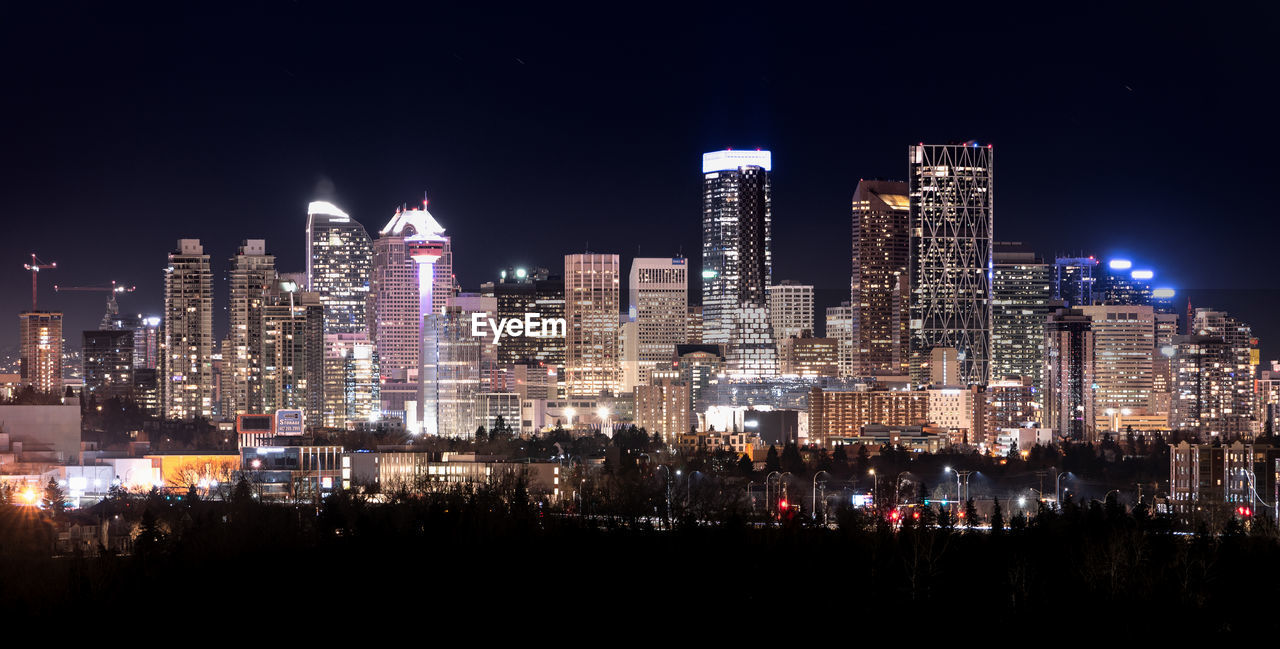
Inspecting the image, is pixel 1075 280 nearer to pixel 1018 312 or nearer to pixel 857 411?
pixel 1018 312

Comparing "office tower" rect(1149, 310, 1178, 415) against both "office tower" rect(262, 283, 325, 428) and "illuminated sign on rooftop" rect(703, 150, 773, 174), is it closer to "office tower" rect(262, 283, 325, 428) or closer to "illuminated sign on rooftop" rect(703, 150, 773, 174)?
"illuminated sign on rooftop" rect(703, 150, 773, 174)

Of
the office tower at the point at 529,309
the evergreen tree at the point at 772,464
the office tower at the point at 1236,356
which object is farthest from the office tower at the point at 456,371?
the office tower at the point at 1236,356

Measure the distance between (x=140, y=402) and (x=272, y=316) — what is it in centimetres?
631

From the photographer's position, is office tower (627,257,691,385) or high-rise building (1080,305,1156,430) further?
office tower (627,257,691,385)

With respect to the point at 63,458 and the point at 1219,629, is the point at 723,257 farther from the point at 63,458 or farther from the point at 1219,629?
the point at 1219,629

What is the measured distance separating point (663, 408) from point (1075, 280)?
27409mm

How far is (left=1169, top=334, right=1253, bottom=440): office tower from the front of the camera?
71250mm

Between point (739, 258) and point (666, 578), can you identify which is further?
point (739, 258)

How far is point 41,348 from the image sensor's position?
73000 mm

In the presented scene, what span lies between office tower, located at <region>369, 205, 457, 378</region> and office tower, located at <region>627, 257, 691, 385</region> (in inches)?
442

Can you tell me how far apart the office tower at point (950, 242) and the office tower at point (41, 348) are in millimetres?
37667

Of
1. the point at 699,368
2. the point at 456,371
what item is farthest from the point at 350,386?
the point at 699,368

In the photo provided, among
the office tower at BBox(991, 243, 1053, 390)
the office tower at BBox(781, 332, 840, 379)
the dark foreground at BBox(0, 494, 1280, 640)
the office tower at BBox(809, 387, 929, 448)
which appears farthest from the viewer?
the office tower at BBox(781, 332, 840, 379)

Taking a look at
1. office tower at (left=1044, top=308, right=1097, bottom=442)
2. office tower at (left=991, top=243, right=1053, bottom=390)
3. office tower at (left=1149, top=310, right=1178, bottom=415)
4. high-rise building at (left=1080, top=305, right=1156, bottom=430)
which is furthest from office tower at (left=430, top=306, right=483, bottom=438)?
office tower at (left=1149, top=310, right=1178, bottom=415)
